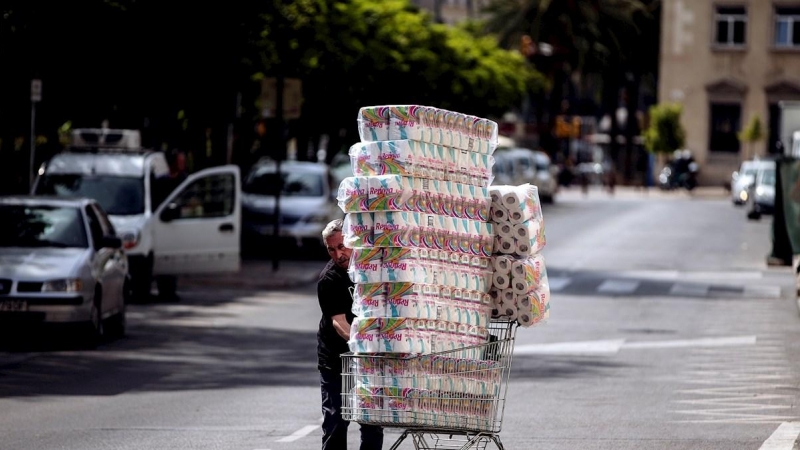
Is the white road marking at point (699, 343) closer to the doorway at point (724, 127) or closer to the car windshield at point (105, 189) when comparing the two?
the car windshield at point (105, 189)

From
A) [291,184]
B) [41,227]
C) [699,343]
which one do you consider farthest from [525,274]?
[291,184]

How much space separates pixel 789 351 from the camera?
19.4 metres

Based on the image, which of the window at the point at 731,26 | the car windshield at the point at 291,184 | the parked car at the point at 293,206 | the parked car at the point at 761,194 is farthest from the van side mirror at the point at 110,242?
the window at the point at 731,26

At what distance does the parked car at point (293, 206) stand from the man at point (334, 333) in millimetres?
23490

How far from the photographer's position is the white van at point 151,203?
24453 millimetres

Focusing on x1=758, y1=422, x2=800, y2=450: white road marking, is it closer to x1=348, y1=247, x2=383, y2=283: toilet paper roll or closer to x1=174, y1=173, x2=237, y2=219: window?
x1=348, y1=247, x2=383, y2=283: toilet paper roll

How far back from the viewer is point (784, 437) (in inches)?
492

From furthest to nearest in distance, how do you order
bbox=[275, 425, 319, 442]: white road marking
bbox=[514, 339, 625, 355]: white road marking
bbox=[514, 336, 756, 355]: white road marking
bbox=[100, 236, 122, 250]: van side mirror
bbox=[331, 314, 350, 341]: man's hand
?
1. bbox=[514, 336, 756, 355]: white road marking
2. bbox=[514, 339, 625, 355]: white road marking
3. bbox=[100, 236, 122, 250]: van side mirror
4. bbox=[275, 425, 319, 442]: white road marking
5. bbox=[331, 314, 350, 341]: man's hand

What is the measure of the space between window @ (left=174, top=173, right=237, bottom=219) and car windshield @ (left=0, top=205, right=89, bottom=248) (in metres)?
5.63

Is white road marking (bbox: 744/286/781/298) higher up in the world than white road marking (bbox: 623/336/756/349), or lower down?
lower down

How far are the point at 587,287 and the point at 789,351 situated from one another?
36.2 ft

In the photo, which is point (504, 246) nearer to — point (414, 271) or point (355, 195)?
point (414, 271)

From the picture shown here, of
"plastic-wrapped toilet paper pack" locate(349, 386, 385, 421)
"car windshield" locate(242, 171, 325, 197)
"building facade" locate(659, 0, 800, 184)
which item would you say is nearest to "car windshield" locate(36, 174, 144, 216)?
"car windshield" locate(242, 171, 325, 197)

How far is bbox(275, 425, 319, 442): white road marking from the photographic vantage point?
1217 centimetres
